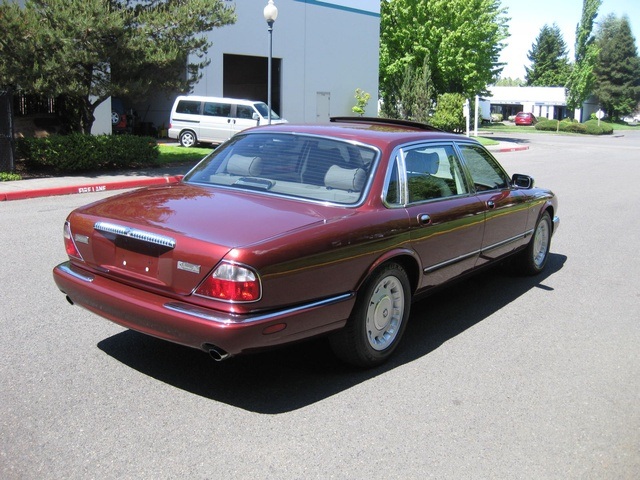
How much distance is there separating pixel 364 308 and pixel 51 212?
7721mm

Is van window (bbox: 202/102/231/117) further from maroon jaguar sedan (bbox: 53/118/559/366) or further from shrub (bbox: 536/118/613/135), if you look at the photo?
shrub (bbox: 536/118/613/135)

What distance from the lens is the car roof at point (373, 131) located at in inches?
195

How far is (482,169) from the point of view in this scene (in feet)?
20.4

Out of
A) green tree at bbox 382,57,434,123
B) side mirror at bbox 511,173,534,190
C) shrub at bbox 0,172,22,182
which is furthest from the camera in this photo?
green tree at bbox 382,57,434,123

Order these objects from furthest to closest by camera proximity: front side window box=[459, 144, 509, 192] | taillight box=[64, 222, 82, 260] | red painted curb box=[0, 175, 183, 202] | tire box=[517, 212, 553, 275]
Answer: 1. red painted curb box=[0, 175, 183, 202]
2. tire box=[517, 212, 553, 275]
3. front side window box=[459, 144, 509, 192]
4. taillight box=[64, 222, 82, 260]

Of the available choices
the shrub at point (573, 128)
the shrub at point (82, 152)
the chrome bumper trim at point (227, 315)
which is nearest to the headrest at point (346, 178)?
the chrome bumper trim at point (227, 315)

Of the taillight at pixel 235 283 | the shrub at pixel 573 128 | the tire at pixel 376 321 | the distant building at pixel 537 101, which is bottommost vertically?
the tire at pixel 376 321

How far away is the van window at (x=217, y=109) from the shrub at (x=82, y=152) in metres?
8.48

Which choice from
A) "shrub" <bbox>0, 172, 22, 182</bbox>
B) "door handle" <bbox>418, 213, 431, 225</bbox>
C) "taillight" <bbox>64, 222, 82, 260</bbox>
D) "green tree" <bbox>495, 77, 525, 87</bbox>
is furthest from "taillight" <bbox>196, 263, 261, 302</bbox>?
"green tree" <bbox>495, 77, 525, 87</bbox>

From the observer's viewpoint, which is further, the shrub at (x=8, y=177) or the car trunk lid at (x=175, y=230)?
the shrub at (x=8, y=177)

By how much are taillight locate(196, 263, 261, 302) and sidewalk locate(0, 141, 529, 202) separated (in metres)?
7.87

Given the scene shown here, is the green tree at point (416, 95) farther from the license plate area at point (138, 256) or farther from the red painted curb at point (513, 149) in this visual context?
the license plate area at point (138, 256)

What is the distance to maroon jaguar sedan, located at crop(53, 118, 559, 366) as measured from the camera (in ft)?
12.1

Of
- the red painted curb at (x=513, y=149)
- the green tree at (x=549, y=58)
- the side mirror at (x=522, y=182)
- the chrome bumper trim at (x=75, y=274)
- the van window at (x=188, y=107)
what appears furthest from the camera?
the green tree at (x=549, y=58)
